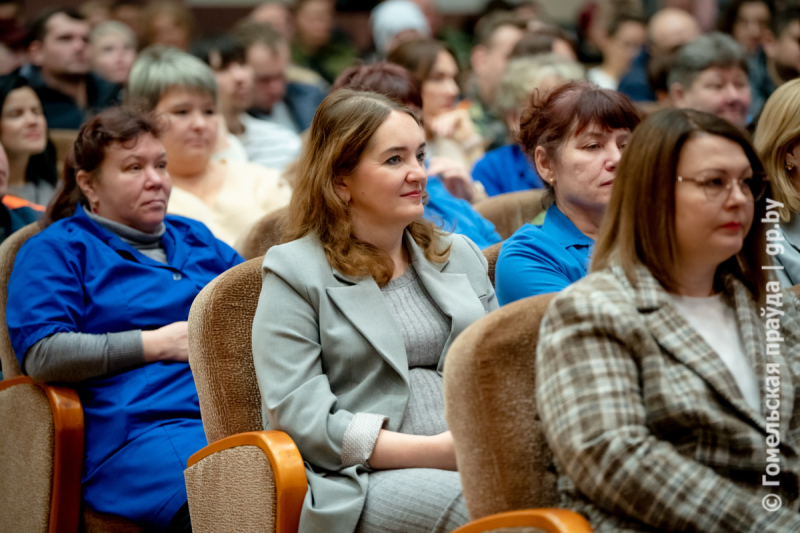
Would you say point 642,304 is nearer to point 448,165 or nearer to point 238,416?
point 238,416

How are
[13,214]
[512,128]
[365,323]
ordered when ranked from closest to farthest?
[365,323] → [13,214] → [512,128]

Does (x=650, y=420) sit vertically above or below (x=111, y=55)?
above

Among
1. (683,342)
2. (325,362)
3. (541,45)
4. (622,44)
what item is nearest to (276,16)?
(622,44)

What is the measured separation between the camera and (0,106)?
10.0 ft

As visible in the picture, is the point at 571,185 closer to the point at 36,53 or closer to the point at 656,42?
the point at 36,53

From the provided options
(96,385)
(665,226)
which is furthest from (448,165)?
(665,226)

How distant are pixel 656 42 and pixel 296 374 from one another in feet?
16.0

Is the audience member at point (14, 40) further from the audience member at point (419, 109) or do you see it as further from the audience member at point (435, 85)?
the audience member at point (419, 109)

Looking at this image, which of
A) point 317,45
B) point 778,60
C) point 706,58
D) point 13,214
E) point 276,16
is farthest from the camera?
point 317,45

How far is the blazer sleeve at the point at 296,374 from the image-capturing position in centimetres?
155

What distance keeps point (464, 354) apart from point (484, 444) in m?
0.14

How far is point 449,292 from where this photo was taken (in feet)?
5.74

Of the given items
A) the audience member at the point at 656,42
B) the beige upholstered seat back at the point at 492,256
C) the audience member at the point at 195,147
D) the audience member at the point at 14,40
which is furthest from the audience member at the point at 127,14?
the beige upholstered seat back at the point at 492,256

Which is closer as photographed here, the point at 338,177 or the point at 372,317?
the point at 372,317
